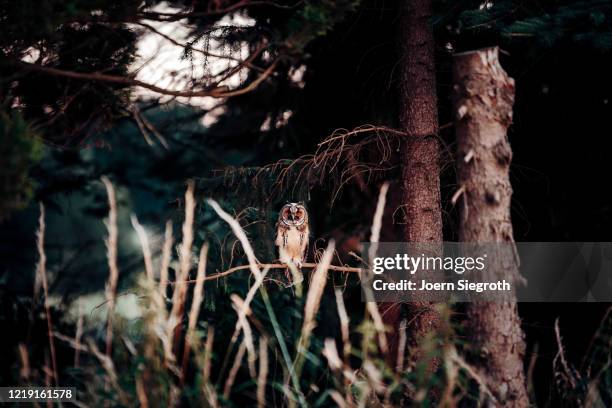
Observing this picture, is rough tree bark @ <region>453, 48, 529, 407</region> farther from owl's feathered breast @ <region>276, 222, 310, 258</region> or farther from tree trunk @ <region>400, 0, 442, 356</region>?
owl's feathered breast @ <region>276, 222, 310, 258</region>

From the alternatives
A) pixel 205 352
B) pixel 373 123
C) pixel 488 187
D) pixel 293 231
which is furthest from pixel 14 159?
pixel 373 123

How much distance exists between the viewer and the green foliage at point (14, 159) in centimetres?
289

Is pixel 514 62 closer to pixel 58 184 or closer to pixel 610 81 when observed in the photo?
pixel 610 81

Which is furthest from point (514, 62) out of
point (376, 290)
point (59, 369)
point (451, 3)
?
point (59, 369)

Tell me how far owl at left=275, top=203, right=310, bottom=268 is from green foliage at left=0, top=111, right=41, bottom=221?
7.02 ft

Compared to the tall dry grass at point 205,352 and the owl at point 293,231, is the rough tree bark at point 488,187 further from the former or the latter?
the owl at point 293,231

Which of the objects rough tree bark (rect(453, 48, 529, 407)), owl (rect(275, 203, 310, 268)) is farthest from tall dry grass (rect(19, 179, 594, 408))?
owl (rect(275, 203, 310, 268))

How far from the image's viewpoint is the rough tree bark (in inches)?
122

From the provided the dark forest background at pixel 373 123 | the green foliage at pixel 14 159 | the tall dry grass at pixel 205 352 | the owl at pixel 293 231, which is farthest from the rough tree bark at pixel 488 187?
the green foliage at pixel 14 159

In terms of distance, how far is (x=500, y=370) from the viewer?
3102 mm

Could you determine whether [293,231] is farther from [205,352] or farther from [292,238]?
[205,352]

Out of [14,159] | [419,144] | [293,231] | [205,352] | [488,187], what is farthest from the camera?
[293,231]

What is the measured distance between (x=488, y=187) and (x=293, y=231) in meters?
2.07

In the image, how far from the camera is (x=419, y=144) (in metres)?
4.45
